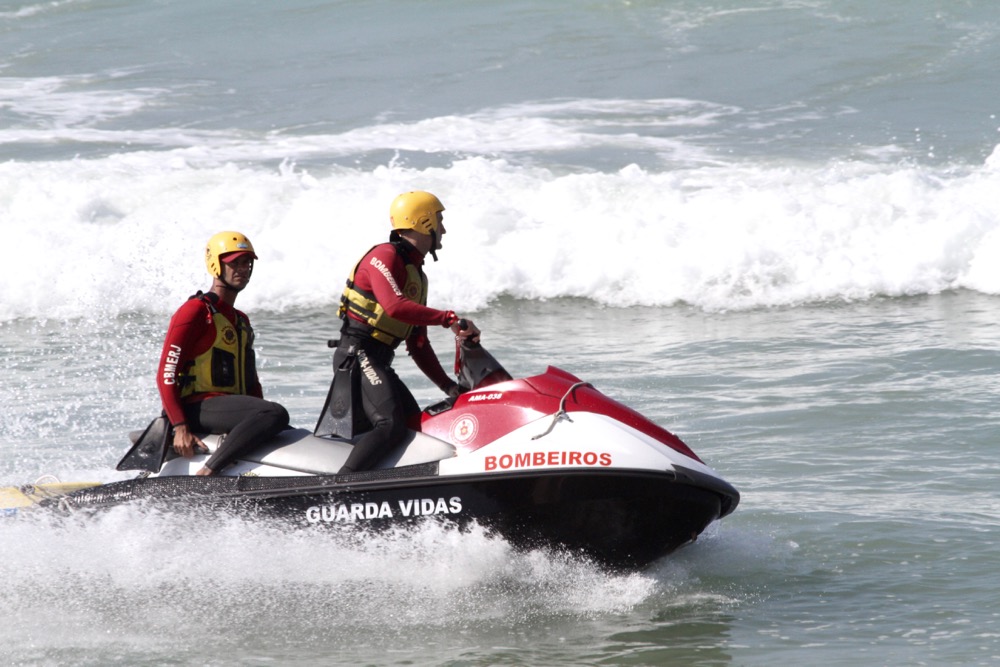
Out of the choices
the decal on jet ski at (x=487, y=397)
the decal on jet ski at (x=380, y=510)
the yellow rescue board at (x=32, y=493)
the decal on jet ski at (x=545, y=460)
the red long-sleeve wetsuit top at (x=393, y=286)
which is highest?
the red long-sleeve wetsuit top at (x=393, y=286)

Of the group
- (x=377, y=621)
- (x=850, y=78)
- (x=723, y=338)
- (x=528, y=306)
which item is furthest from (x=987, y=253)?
(x=377, y=621)

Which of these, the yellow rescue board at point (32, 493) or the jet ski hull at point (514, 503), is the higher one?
the yellow rescue board at point (32, 493)

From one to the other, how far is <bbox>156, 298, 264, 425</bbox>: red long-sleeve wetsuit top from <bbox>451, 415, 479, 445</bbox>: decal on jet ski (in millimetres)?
1061

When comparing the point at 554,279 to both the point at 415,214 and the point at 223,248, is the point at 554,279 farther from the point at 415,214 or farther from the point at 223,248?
the point at 223,248

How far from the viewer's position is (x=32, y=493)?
5.76 meters

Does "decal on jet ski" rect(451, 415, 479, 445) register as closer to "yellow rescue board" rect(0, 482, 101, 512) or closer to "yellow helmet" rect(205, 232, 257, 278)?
"yellow helmet" rect(205, 232, 257, 278)

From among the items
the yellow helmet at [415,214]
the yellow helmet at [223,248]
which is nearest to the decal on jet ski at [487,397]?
the yellow helmet at [415,214]

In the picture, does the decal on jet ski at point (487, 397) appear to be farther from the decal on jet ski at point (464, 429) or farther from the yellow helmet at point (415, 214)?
the yellow helmet at point (415, 214)

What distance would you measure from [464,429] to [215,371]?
1.08 m

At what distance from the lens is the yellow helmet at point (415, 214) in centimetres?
568

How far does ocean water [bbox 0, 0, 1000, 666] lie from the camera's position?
5359mm

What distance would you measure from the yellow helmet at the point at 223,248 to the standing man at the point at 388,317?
18.3 inches

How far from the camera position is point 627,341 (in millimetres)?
10320

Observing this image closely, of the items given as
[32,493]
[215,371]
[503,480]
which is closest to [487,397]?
[503,480]
